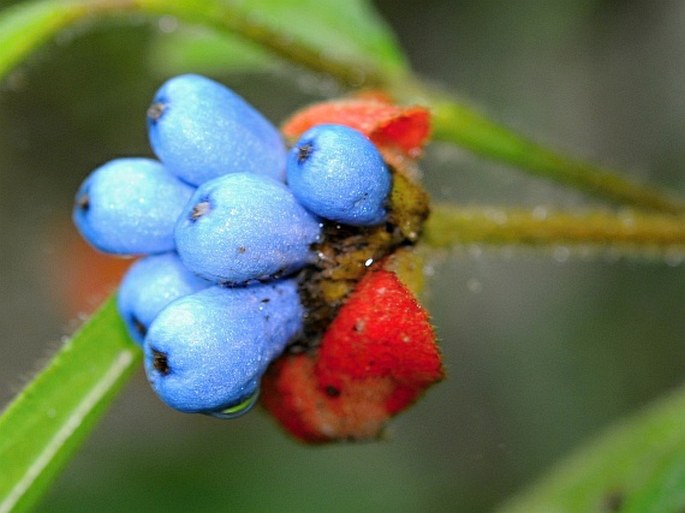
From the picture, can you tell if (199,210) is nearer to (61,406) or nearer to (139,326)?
(139,326)

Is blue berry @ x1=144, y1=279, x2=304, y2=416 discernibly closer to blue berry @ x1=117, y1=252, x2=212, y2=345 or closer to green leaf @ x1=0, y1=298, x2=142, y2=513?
blue berry @ x1=117, y1=252, x2=212, y2=345

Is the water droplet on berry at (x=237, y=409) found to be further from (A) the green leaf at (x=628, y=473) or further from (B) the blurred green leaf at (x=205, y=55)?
(B) the blurred green leaf at (x=205, y=55)

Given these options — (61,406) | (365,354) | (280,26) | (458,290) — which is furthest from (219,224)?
(458,290)

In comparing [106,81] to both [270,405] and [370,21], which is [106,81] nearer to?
[370,21]

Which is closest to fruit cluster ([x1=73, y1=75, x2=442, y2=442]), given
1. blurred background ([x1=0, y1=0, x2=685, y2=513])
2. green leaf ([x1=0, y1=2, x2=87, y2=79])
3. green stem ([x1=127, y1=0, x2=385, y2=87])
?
green stem ([x1=127, y1=0, x2=385, y2=87])

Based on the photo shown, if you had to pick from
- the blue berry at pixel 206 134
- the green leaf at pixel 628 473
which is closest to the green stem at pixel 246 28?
the blue berry at pixel 206 134

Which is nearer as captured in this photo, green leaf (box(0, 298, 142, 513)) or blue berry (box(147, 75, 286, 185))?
blue berry (box(147, 75, 286, 185))

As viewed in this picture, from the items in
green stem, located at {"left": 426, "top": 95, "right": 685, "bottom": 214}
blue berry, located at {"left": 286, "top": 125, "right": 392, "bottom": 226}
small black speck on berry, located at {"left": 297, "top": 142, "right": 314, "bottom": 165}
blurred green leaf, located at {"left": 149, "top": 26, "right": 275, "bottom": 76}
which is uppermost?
small black speck on berry, located at {"left": 297, "top": 142, "right": 314, "bottom": 165}

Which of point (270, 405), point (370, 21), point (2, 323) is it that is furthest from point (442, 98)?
point (2, 323)
